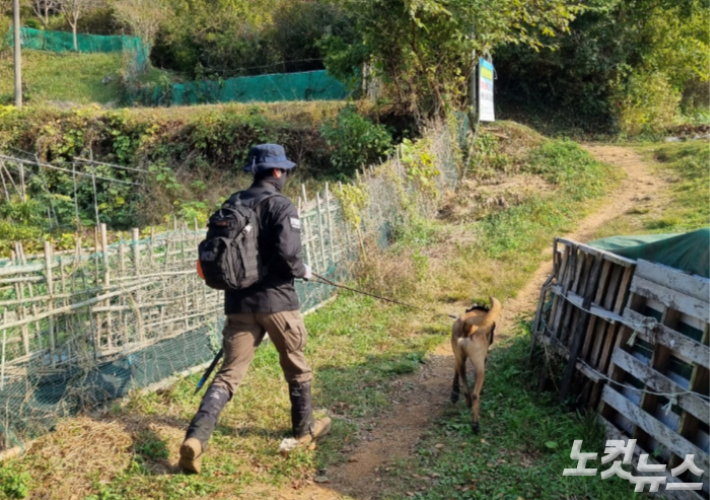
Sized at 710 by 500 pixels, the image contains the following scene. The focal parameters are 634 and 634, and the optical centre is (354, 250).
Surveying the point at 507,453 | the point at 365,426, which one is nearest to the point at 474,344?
the point at 507,453

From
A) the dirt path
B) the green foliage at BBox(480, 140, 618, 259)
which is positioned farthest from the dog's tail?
the green foliage at BBox(480, 140, 618, 259)

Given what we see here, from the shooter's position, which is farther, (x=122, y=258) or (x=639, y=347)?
(x=122, y=258)

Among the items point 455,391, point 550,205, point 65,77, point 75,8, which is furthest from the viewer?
point 75,8

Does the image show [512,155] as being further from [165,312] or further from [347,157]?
[165,312]

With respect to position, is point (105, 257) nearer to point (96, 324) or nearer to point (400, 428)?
point (96, 324)

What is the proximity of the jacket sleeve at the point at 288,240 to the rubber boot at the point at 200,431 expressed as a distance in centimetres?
94

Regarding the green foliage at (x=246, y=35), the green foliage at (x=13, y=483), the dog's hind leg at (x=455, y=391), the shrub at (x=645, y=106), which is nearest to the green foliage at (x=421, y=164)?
the dog's hind leg at (x=455, y=391)

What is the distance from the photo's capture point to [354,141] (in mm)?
15008

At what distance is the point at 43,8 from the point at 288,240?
3986 cm

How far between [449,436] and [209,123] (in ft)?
47.3

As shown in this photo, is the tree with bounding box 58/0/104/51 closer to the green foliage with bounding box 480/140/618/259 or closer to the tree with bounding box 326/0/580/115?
the tree with bounding box 326/0/580/115

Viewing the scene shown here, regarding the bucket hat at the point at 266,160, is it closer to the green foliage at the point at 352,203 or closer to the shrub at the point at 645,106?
the green foliage at the point at 352,203

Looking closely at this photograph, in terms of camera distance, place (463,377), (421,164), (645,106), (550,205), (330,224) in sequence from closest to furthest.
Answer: (463,377) → (330,224) → (421,164) → (550,205) → (645,106)

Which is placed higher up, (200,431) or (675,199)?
(675,199)
